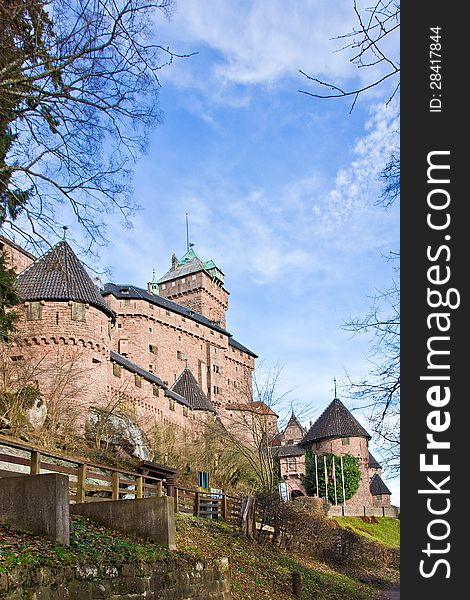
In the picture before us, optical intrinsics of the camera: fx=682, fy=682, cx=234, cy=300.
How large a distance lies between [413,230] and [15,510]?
5.17m

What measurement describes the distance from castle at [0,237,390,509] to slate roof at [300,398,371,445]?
78 millimetres

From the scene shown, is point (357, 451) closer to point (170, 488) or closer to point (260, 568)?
point (170, 488)

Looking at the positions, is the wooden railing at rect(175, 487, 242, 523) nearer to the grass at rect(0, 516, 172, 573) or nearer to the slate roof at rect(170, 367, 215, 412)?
the grass at rect(0, 516, 172, 573)

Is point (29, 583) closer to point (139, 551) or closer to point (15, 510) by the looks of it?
point (15, 510)

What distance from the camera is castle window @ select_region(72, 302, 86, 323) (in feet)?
101

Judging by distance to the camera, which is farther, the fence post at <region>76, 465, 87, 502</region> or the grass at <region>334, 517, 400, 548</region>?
the grass at <region>334, 517, 400, 548</region>

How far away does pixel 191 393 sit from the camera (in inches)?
1864

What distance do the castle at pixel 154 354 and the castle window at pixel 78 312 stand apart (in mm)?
45

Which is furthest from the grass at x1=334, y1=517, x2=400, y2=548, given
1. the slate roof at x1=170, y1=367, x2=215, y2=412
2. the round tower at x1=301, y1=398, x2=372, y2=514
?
the slate roof at x1=170, y1=367, x2=215, y2=412

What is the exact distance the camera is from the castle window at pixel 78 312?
1209 inches

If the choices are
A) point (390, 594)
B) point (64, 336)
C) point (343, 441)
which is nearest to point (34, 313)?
point (64, 336)

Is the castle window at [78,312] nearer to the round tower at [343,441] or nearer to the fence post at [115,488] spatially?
the fence post at [115,488]

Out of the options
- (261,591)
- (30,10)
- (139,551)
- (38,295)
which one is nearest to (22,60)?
(30,10)

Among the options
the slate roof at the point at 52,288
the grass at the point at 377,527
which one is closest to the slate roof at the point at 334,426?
the grass at the point at 377,527
